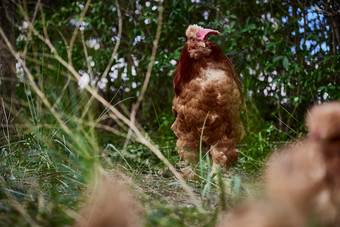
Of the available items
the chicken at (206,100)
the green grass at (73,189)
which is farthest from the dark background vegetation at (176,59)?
the chicken at (206,100)

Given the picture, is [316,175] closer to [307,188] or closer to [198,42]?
[307,188]

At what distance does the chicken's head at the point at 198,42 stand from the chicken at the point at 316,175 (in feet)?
4.52

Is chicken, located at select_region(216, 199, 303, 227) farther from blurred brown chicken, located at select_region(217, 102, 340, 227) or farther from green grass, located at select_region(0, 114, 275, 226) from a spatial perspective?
green grass, located at select_region(0, 114, 275, 226)

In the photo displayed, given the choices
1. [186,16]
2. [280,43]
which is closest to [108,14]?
[186,16]

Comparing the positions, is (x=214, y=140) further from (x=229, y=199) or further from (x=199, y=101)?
(x=229, y=199)

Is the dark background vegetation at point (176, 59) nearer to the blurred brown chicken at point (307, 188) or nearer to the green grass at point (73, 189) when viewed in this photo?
the green grass at point (73, 189)

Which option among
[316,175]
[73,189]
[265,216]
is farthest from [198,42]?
[265,216]

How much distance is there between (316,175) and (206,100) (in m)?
1.41

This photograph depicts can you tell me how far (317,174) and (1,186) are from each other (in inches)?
49.3

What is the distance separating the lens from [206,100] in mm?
2131

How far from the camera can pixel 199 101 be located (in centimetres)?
214

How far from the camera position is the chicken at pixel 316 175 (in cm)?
67

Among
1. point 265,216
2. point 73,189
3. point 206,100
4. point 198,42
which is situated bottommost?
point 73,189

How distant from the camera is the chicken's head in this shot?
2.15m
